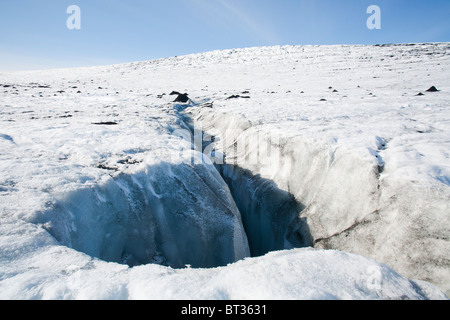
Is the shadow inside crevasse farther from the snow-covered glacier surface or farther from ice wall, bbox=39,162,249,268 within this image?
ice wall, bbox=39,162,249,268

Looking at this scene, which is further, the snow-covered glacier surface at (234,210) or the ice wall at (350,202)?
the ice wall at (350,202)

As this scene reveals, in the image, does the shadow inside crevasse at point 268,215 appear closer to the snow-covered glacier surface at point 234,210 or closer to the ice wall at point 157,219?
the snow-covered glacier surface at point 234,210

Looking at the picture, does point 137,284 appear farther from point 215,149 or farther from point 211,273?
point 215,149

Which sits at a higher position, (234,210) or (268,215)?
(234,210)

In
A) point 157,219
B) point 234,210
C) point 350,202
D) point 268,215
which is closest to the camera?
point 350,202

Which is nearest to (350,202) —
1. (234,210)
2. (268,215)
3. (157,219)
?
(268,215)

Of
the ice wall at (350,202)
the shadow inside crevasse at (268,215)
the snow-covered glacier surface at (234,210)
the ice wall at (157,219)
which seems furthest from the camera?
the shadow inside crevasse at (268,215)

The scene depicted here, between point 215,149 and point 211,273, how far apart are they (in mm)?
4841

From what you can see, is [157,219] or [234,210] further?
[234,210]

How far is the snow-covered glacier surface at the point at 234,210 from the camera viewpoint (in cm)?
143

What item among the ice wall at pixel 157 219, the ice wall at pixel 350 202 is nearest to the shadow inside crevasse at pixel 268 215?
the ice wall at pixel 350 202

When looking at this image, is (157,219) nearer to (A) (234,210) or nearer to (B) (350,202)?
(A) (234,210)

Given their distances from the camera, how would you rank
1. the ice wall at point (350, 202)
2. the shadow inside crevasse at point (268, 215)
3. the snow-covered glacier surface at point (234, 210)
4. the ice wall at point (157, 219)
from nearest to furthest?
the snow-covered glacier surface at point (234, 210)
the ice wall at point (350, 202)
the ice wall at point (157, 219)
the shadow inside crevasse at point (268, 215)

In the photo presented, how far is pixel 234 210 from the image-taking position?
3.79m
